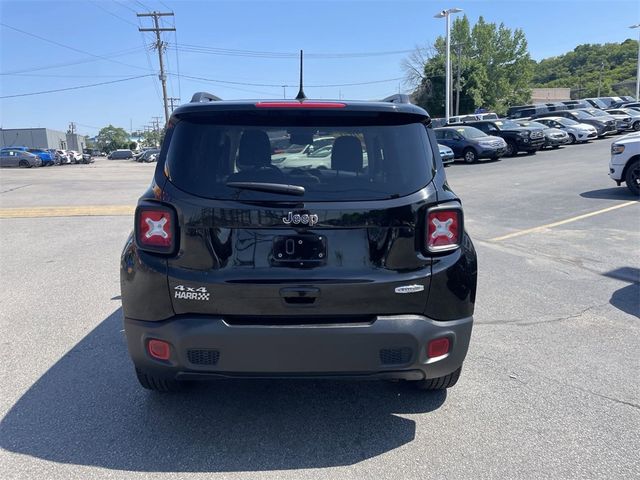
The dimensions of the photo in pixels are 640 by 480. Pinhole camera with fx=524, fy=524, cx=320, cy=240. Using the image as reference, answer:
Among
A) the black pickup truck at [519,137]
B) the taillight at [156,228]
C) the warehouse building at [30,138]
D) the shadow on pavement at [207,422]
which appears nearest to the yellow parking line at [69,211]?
the shadow on pavement at [207,422]

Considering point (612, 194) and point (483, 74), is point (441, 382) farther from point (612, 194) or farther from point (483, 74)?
point (483, 74)

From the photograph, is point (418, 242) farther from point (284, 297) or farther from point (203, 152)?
point (203, 152)

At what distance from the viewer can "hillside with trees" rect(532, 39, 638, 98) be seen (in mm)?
109219

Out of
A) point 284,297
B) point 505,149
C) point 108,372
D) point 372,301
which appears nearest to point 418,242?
point 372,301

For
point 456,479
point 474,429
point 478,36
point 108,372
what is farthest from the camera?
point 478,36

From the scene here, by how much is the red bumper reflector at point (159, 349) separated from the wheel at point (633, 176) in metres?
12.4

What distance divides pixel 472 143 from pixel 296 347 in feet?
74.6

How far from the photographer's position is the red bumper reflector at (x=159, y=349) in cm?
285

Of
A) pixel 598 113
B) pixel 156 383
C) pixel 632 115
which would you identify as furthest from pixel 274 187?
pixel 632 115

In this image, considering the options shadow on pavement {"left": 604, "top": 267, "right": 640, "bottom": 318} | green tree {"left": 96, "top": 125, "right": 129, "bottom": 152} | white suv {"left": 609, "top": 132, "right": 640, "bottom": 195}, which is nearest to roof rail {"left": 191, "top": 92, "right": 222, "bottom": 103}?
shadow on pavement {"left": 604, "top": 267, "right": 640, "bottom": 318}

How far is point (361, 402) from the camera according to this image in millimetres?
3525

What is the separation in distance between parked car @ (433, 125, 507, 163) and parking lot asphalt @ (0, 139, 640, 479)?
59.4 feet

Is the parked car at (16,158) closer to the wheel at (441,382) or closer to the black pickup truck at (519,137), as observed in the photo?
the black pickup truck at (519,137)

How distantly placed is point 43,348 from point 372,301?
10.3 ft
